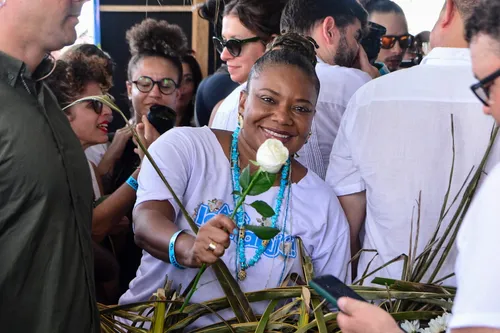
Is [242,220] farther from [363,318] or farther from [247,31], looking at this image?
[247,31]

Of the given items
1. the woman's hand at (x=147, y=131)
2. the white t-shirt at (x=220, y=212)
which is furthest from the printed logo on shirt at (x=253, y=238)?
the woman's hand at (x=147, y=131)

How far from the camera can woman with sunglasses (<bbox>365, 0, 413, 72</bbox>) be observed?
358 cm

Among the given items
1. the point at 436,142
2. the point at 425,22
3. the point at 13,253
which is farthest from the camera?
the point at 425,22

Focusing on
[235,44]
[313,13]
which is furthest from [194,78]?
[313,13]

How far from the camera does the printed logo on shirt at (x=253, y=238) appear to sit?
166 centimetres

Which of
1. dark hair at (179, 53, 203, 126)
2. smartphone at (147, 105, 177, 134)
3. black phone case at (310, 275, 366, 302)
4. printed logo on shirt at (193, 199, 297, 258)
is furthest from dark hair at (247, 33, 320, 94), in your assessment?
dark hair at (179, 53, 203, 126)

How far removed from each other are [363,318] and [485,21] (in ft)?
1.57

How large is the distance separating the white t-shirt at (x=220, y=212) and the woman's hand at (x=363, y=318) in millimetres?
546

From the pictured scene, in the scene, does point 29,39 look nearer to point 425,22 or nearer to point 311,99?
point 311,99

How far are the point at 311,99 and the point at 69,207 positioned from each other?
0.79 metres

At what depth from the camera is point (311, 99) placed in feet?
6.05

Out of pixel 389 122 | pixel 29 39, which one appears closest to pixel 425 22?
pixel 389 122

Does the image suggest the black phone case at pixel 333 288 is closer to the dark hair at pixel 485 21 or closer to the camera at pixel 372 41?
the dark hair at pixel 485 21

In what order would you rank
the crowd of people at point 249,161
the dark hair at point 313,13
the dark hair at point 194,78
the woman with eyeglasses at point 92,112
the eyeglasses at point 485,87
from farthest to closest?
the dark hair at point 194,78 → the woman with eyeglasses at point 92,112 → the dark hair at point 313,13 → the crowd of people at point 249,161 → the eyeglasses at point 485,87
